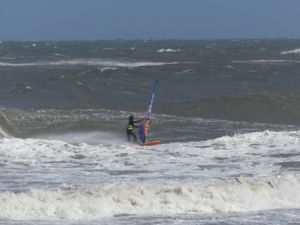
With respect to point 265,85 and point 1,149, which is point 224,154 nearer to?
point 1,149

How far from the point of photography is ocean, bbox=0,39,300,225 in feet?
38.1

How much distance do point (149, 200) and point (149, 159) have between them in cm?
459

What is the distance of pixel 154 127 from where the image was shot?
2381 cm

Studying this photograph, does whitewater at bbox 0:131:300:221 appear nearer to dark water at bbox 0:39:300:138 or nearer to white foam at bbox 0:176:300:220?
white foam at bbox 0:176:300:220

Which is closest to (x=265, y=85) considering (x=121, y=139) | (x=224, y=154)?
(x=121, y=139)

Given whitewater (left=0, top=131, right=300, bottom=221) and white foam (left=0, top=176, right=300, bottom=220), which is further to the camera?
whitewater (left=0, top=131, right=300, bottom=221)

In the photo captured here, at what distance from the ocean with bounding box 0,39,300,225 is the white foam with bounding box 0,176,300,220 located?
2 cm

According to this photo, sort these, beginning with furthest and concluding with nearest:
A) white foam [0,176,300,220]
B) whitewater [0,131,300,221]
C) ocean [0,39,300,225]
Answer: whitewater [0,131,300,221] → ocean [0,39,300,225] → white foam [0,176,300,220]

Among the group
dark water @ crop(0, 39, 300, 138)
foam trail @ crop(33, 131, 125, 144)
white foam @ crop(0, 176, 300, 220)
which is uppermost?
dark water @ crop(0, 39, 300, 138)

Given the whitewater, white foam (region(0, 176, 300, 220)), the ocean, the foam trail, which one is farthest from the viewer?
the foam trail

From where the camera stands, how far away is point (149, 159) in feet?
54.7

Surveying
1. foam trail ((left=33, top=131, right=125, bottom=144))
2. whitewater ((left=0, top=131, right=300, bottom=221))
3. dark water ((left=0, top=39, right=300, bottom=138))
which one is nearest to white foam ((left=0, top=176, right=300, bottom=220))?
whitewater ((left=0, top=131, right=300, bottom=221))

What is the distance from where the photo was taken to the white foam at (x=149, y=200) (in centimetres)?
1146

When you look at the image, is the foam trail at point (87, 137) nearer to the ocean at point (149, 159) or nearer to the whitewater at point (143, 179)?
the ocean at point (149, 159)
